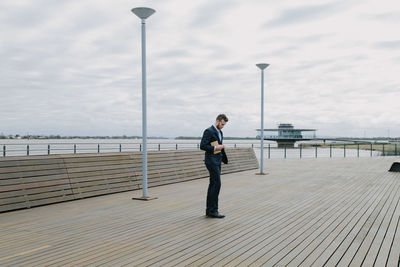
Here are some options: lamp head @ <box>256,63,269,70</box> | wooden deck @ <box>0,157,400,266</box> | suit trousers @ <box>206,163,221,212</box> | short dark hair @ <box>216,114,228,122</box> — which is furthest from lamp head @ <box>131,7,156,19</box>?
lamp head @ <box>256,63,269,70</box>

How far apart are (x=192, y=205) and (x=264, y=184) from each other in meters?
4.03

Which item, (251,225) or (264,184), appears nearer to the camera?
(251,225)

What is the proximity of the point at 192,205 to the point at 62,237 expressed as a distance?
2991 millimetres

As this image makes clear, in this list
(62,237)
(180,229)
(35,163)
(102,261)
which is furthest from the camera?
(35,163)

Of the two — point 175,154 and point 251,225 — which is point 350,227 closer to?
point 251,225

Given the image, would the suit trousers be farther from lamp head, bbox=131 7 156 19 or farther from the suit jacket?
lamp head, bbox=131 7 156 19

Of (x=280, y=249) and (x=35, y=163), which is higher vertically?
(x=35, y=163)

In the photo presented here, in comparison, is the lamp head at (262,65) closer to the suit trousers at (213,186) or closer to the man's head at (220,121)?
the man's head at (220,121)

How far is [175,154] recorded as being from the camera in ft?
39.9

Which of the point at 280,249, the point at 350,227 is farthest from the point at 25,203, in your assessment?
the point at 350,227

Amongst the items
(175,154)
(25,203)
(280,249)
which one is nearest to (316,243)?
(280,249)

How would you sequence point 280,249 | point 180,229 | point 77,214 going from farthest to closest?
A: 1. point 77,214
2. point 180,229
3. point 280,249

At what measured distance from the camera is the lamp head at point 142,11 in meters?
7.95

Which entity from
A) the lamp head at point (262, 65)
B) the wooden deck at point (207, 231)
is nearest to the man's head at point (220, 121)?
the wooden deck at point (207, 231)
